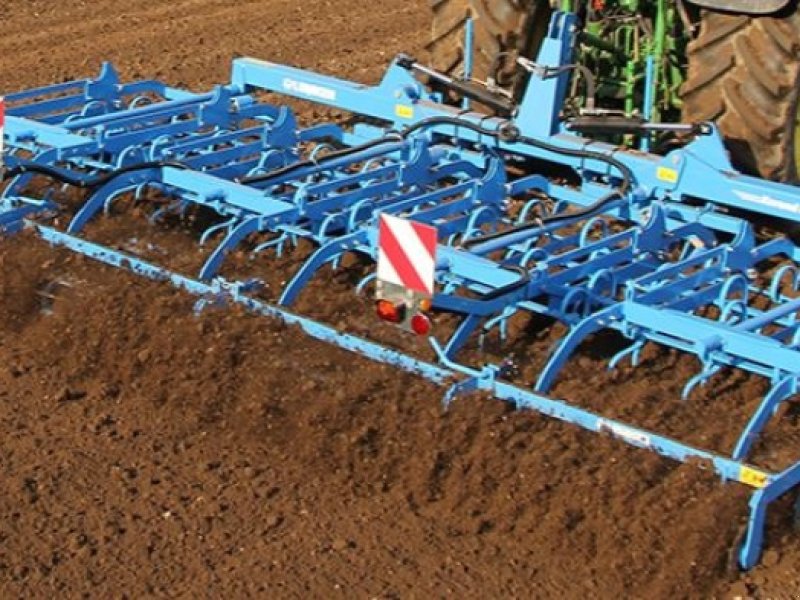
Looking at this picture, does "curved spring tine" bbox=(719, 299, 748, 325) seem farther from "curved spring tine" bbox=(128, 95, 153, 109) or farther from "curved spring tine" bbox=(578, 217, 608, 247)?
"curved spring tine" bbox=(128, 95, 153, 109)

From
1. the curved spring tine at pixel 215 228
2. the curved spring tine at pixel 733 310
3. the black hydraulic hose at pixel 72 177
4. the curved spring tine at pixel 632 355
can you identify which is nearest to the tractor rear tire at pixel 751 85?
the curved spring tine at pixel 733 310

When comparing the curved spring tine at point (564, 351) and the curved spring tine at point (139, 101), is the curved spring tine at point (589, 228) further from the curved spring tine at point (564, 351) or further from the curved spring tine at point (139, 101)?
the curved spring tine at point (139, 101)

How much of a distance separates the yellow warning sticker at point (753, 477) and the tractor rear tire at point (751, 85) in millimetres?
2352

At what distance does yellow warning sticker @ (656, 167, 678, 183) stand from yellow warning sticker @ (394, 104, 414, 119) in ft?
3.87

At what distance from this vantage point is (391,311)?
14.8 feet

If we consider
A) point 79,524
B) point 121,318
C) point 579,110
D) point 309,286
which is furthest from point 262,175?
point 79,524

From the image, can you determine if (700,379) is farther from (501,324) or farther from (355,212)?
(355,212)

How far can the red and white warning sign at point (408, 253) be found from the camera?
4.36m

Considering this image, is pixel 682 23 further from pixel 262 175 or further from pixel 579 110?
pixel 262 175

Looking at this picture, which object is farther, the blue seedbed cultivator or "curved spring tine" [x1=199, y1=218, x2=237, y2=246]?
"curved spring tine" [x1=199, y1=218, x2=237, y2=246]

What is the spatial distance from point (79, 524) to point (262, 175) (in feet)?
6.29

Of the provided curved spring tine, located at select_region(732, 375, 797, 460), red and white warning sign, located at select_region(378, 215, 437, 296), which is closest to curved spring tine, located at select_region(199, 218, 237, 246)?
red and white warning sign, located at select_region(378, 215, 437, 296)

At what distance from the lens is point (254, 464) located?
4.70 meters

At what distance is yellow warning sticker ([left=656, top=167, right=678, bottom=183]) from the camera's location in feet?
19.4
